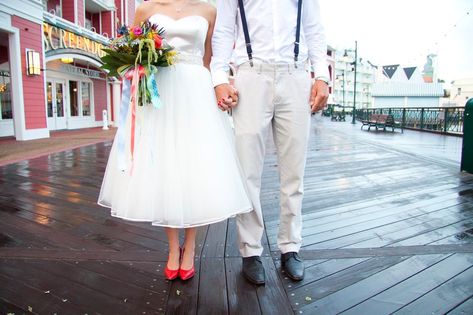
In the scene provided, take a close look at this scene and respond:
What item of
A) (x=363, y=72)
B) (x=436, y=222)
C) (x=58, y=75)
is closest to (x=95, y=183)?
(x=436, y=222)

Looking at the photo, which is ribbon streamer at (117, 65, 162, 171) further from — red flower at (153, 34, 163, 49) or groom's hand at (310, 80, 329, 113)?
groom's hand at (310, 80, 329, 113)

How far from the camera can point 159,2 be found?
6.00 feet

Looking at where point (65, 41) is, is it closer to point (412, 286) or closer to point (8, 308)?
point (8, 308)

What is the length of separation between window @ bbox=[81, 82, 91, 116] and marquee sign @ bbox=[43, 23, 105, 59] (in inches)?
106

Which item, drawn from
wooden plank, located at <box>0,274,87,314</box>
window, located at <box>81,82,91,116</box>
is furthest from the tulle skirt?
window, located at <box>81,82,91,116</box>

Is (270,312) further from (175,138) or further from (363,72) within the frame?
(363,72)

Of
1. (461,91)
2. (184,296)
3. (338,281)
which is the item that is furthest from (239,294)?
(461,91)

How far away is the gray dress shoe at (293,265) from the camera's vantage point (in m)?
1.84

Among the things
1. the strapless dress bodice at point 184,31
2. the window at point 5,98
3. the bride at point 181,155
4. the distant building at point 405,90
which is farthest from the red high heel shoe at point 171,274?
the distant building at point 405,90

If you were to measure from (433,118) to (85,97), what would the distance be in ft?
49.4

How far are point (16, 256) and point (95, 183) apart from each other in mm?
2230

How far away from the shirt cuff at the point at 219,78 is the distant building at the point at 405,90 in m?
50.5

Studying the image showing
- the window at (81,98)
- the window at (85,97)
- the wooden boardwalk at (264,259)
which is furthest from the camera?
the window at (85,97)

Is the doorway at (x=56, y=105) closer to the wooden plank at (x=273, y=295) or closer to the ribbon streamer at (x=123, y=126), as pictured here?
the ribbon streamer at (x=123, y=126)
